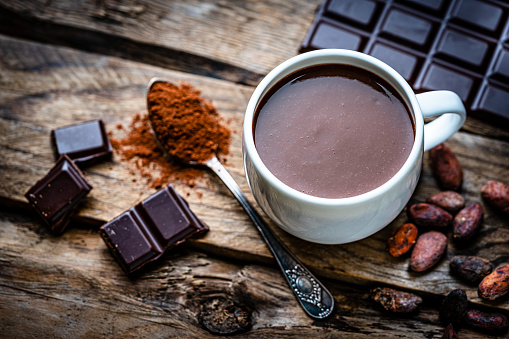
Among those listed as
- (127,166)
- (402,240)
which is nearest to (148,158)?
(127,166)

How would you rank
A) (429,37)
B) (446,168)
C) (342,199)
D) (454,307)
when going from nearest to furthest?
1. (342,199)
2. (454,307)
3. (446,168)
4. (429,37)

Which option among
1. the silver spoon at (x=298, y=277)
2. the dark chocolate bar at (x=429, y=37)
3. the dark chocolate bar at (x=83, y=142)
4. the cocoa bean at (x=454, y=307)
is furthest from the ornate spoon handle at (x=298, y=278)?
the dark chocolate bar at (x=429, y=37)

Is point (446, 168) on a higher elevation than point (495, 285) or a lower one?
higher

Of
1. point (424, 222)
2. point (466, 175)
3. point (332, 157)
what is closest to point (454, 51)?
point (466, 175)

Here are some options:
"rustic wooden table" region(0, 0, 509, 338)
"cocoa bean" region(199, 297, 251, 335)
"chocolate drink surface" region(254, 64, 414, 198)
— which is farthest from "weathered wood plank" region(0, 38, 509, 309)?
"chocolate drink surface" region(254, 64, 414, 198)

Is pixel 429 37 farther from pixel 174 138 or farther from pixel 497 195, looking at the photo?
pixel 174 138

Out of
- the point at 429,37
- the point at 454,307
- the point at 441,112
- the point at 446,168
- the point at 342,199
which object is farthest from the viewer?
the point at 429,37

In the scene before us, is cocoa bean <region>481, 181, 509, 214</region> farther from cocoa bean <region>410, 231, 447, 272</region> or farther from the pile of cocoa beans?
cocoa bean <region>410, 231, 447, 272</region>

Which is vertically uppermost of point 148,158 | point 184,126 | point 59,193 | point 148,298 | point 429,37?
point 429,37
